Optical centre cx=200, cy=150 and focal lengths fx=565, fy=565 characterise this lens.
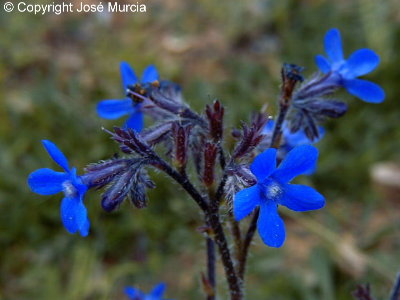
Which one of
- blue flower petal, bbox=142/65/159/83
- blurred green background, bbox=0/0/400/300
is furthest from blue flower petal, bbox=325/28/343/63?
blurred green background, bbox=0/0/400/300

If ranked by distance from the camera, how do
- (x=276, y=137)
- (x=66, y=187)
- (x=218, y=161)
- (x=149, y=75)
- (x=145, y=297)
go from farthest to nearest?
(x=145, y=297) → (x=149, y=75) → (x=276, y=137) → (x=218, y=161) → (x=66, y=187)

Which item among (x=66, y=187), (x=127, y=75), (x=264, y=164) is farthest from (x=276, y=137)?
(x=66, y=187)

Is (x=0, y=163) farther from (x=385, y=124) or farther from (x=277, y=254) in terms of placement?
→ (x=385, y=124)

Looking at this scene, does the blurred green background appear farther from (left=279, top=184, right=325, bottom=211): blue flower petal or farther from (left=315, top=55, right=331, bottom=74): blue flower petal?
(left=279, top=184, right=325, bottom=211): blue flower petal

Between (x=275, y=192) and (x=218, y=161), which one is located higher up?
(x=218, y=161)

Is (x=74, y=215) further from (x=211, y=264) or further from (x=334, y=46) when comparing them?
(x=334, y=46)

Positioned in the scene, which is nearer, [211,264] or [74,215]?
[74,215]
